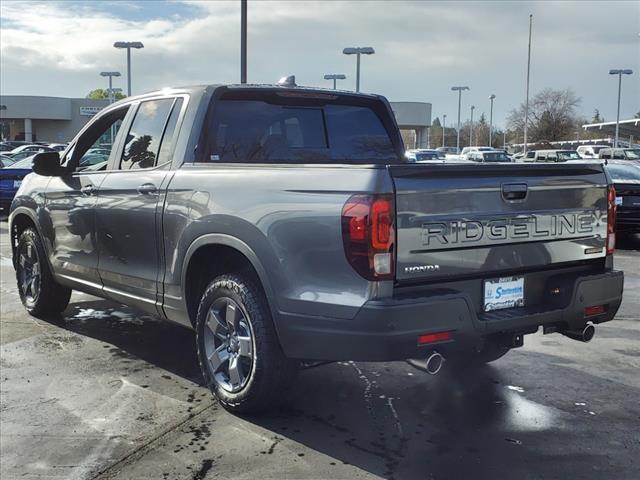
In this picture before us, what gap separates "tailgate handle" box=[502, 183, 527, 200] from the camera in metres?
3.88

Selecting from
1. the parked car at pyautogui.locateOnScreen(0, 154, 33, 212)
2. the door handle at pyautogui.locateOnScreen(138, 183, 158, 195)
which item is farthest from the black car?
the parked car at pyautogui.locateOnScreen(0, 154, 33, 212)

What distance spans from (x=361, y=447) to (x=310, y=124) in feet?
8.07

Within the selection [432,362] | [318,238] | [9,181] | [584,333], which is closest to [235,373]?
[318,238]

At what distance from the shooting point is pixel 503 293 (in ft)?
13.0

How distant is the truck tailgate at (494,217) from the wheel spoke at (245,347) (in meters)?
1.11

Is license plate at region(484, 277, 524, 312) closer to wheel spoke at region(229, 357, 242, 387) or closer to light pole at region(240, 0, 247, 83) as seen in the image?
wheel spoke at region(229, 357, 242, 387)

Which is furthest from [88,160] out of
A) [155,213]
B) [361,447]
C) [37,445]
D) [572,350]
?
[572,350]

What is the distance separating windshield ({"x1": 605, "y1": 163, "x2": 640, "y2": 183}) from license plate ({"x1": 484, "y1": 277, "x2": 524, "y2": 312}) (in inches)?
381

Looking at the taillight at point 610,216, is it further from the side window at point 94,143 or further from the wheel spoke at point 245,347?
the side window at point 94,143

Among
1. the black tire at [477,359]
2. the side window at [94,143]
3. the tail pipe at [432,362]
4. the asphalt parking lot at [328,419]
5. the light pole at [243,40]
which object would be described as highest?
the light pole at [243,40]

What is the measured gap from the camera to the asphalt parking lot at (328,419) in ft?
12.0

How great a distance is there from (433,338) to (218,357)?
1515 millimetres

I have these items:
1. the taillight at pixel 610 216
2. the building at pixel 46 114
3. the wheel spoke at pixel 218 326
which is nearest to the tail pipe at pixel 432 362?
the wheel spoke at pixel 218 326

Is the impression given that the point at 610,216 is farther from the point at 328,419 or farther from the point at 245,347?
the point at 245,347
